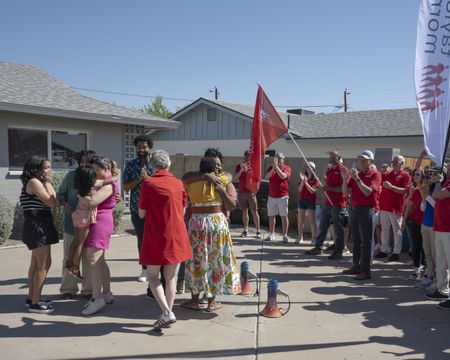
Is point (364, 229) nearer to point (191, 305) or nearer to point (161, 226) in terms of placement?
point (191, 305)

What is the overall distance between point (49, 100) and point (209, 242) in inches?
302

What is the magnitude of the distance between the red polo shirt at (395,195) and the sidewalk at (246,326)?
6.07ft

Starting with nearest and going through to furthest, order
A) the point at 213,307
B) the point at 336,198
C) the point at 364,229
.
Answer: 1. the point at 213,307
2. the point at 364,229
3. the point at 336,198

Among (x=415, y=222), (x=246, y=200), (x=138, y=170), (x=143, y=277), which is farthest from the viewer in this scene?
(x=246, y=200)

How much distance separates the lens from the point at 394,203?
8.23 meters

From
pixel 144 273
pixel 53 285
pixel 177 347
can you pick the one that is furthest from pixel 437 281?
pixel 53 285

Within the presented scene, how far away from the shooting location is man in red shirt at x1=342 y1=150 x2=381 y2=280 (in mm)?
6656

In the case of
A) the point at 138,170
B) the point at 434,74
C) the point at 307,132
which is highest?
the point at 307,132

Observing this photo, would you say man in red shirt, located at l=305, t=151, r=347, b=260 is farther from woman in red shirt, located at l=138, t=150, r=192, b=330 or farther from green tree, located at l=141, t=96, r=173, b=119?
green tree, located at l=141, t=96, r=173, b=119

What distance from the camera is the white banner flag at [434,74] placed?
4590 millimetres

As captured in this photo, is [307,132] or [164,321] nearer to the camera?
[164,321]

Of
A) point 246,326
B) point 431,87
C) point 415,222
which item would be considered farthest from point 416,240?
point 246,326

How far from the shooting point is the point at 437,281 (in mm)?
5820

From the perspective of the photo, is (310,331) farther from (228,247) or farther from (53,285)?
(53,285)
